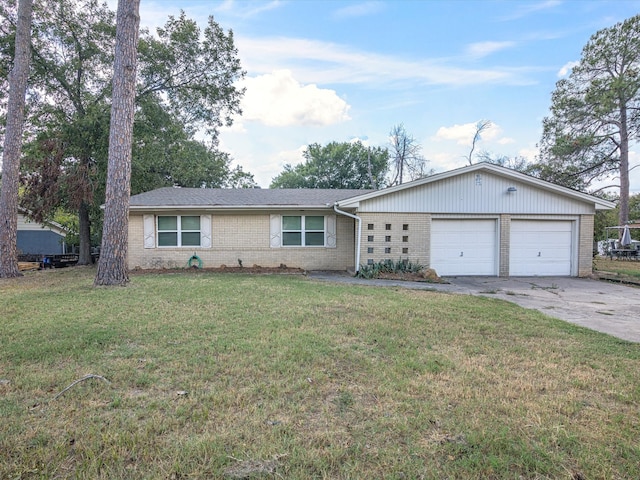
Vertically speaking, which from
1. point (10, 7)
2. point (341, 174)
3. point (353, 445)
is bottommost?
point (353, 445)

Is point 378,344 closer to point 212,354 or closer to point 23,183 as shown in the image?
point 212,354

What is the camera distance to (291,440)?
2.34 meters

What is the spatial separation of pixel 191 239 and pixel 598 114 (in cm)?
2402

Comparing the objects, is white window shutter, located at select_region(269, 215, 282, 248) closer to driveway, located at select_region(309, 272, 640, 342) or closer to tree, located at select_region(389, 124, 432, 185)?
driveway, located at select_region(309, 272, 640, 342)

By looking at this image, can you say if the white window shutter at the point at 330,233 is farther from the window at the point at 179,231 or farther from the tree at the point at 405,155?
the tree at the point at 405,155

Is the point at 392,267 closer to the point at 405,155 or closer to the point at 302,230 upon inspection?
the point at 302,230

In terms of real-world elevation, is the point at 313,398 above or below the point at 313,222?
below

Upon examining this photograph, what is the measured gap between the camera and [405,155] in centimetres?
3134

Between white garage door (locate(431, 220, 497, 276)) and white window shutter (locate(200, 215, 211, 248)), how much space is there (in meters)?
8.27

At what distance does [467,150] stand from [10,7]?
30.0 meters

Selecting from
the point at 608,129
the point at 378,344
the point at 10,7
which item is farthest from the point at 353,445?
the point at 608,129

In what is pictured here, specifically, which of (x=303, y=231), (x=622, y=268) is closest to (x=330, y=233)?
(x=303, y=231)

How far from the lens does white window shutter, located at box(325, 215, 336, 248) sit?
13289 mm

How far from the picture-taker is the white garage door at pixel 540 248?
12070 millimetres
